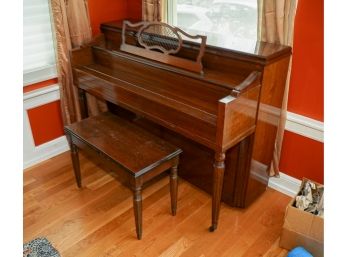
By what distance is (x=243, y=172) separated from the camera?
1.95 m

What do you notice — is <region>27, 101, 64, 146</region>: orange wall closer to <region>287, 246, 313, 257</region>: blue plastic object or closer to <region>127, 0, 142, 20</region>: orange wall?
<region>127, 0, 142, 20</region>: orange wall

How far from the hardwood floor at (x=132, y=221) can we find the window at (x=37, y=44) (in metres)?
0.78

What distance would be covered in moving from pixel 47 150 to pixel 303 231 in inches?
79.6

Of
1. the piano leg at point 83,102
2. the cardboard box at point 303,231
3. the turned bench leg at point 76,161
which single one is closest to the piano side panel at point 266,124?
the cardboard box at point 303,231

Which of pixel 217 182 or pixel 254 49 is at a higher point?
Answer: pixel 254 49

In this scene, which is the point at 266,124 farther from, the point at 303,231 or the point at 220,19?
the point at 220,19

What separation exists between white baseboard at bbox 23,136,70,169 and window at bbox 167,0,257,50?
1.37 meters

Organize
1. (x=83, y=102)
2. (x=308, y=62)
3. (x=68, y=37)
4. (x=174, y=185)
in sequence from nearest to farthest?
(x=308, y=62) < (x=174, y=185) < (x=68, y=37) < (x=83, y=102)

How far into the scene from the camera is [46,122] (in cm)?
257

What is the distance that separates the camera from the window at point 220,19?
6.46ft

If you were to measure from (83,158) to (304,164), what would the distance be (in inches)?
67.7

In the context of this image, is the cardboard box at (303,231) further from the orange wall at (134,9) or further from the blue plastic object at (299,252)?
the orange wall at (134,9)

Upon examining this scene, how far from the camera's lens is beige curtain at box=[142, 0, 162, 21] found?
2346 mm

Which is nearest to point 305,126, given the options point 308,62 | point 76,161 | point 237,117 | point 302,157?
point 302,157
